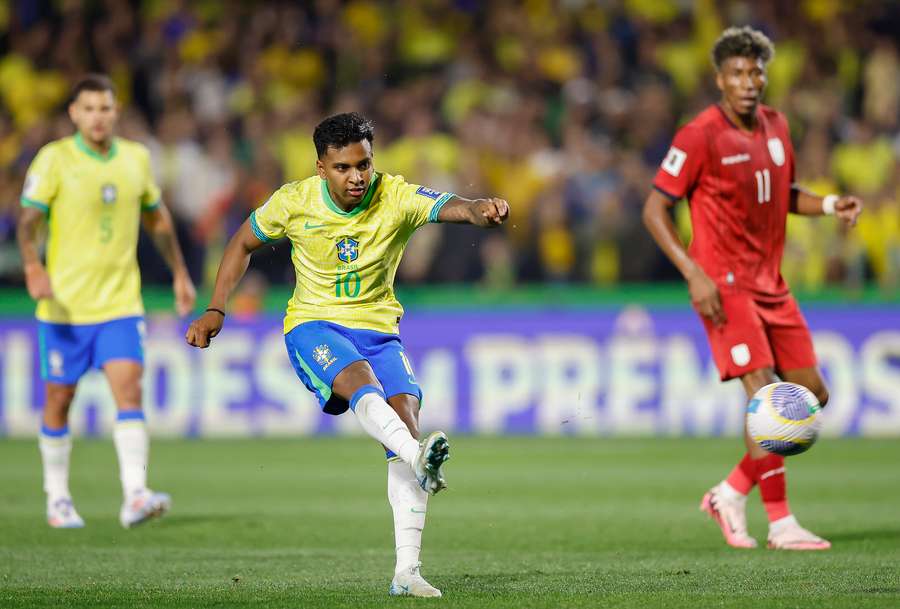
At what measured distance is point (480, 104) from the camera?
61.0ft

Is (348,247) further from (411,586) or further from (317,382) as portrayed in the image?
(411,586)

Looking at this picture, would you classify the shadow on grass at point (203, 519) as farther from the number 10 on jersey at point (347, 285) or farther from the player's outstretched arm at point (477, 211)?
the player's outstretched arm at point (477, 211)

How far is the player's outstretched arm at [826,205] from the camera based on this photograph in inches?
327

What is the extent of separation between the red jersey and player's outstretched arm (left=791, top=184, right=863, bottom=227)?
7.7 inches

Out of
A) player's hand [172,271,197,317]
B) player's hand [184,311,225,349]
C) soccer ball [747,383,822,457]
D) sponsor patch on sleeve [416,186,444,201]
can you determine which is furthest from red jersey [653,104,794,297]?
player's hand [172,271,197,317]

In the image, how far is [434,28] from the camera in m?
19.9

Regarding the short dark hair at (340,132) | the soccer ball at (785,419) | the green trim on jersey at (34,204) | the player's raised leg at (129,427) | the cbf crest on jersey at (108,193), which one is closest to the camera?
the short dark hair at (340,132)

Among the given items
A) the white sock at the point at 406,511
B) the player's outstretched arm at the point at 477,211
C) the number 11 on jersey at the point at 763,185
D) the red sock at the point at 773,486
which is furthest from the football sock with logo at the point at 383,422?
the number 11 on jersey at the point at 763,185

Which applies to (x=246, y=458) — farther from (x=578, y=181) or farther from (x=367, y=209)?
(x=367, y=209)

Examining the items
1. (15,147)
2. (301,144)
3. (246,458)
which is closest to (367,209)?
(246,458)

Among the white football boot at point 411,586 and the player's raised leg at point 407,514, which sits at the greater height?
the player's raised leg at point 407,514

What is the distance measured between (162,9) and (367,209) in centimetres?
1397

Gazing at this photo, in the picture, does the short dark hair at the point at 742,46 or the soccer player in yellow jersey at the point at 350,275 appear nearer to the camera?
the soccer player in yellow jersey at the point at 350,275

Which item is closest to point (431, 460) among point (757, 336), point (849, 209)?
point (757, 336)
